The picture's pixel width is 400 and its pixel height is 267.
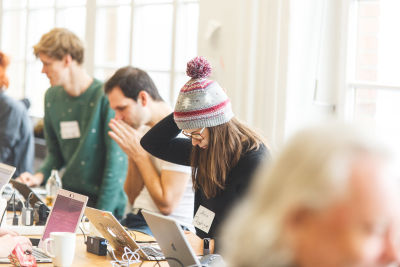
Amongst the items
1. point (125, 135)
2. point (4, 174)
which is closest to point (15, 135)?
point (125, 135)

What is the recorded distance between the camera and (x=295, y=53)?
382cm

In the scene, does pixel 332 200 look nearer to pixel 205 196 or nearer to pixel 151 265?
pixel 151 265

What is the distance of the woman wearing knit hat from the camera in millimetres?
2676

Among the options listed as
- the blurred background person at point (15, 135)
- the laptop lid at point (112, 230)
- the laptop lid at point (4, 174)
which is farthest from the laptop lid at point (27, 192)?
the blurred background person at point (15, 135)

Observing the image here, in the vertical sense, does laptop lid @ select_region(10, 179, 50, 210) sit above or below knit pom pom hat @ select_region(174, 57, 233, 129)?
below

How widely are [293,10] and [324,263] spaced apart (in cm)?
297

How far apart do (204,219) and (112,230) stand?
0.39 metres

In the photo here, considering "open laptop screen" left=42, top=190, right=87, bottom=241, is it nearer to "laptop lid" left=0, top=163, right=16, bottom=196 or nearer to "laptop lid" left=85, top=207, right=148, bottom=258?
"laptop lid" left=85, top=207, right=148, bottom=258

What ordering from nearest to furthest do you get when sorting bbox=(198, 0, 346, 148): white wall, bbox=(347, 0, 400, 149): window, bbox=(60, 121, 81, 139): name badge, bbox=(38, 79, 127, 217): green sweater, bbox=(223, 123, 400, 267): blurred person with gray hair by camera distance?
bbox=(223, 123, 400, 267): blurred person with gray hair → bbox=(347, 0, 400, 149): window → bbox=(198, 0, 346, 148): white wall → bbox=(38, 79, 127, 217): green sweater → bbox=(60, 121, 81, 139): name badge

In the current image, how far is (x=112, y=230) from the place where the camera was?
2.62 m

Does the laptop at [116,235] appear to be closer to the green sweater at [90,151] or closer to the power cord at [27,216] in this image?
the power cord at [27,216]

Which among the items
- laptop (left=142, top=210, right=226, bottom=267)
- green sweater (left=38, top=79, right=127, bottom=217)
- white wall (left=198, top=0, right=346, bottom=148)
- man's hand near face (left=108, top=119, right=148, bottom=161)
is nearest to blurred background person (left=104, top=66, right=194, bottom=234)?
man's hand near face (left=108, top=119, right=148, bottom=161)

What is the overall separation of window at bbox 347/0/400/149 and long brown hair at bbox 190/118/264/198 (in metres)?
1.03

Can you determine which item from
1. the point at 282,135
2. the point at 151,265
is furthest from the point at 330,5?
the point at 151,265
